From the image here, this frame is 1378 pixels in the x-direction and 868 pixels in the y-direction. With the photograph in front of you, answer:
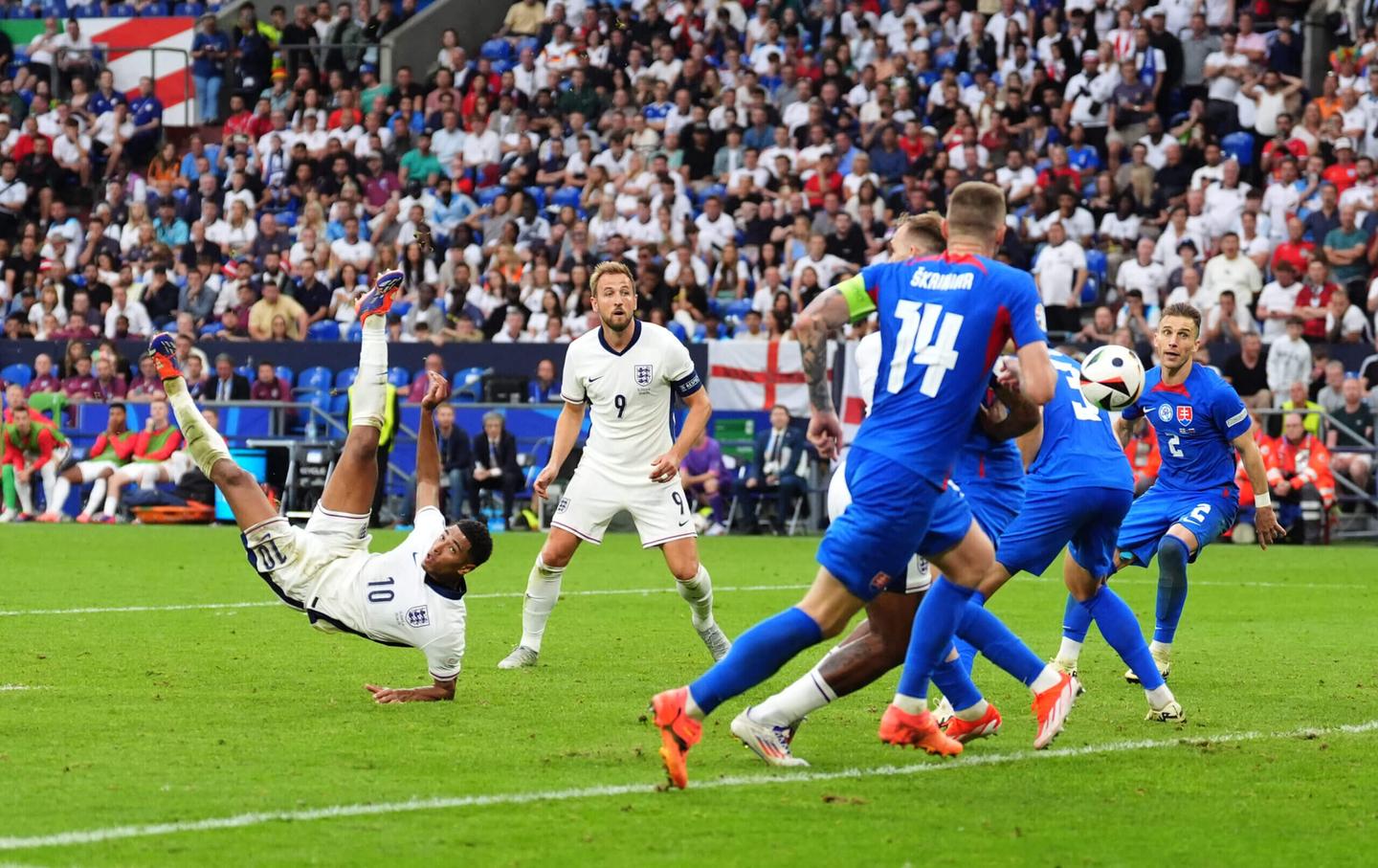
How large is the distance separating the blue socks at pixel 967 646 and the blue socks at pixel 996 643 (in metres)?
A: 0.03

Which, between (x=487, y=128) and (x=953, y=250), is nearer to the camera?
(x=953, y=250)

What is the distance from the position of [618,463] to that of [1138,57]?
59.7 ft

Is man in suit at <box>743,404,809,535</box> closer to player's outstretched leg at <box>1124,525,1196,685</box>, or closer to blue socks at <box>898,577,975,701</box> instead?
player's outstretched leg at <box>1124,525,1196,685</box>

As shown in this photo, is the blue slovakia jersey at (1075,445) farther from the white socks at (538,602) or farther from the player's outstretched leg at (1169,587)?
the white socks at (538,602)

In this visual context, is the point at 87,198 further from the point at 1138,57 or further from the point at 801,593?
the point at 801,593

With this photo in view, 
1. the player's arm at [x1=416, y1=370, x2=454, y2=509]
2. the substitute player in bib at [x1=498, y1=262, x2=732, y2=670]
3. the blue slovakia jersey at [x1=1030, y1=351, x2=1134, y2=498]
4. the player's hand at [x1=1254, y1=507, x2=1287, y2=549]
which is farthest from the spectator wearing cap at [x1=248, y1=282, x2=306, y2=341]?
the blue slovakia jersey at [x1=1030, y1=351, x2=1134, y2=498]

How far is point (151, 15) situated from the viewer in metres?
36.7

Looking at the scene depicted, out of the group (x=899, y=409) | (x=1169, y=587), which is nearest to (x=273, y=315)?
(x=1169, y=587)

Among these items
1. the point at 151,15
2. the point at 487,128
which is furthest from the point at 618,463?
the point at 151,15

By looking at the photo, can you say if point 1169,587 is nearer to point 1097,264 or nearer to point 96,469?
point 1097,264

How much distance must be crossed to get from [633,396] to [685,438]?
0.48m

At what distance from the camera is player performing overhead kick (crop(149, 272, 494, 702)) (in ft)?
30.0

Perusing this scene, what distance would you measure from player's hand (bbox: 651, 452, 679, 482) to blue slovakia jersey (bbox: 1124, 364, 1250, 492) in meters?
2.48

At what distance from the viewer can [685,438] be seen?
10.9 metres
